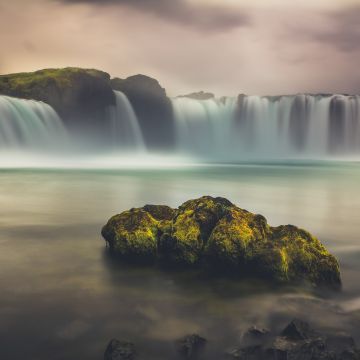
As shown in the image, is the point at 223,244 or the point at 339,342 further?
the point at 223,244

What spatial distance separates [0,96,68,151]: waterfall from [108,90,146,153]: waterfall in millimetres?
10289

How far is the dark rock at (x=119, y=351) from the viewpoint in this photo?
4293 mm

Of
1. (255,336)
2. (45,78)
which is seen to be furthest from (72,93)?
(255,336)

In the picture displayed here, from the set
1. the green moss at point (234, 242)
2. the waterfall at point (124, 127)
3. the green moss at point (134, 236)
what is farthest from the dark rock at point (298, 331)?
the waterfall at point (124, 127)

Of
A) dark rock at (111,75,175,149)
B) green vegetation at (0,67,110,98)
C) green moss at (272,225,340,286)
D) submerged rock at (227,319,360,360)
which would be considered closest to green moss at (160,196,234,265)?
green moss at (272,225,340,286)

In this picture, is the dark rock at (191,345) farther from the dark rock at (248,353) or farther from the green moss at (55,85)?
the green moss at (55,85)

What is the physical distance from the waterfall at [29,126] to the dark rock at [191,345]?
43864mm

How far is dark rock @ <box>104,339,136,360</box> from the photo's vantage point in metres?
4.29

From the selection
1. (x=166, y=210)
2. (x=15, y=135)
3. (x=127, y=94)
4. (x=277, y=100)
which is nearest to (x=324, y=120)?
(x=277, y=100)

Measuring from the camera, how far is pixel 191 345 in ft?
15.2

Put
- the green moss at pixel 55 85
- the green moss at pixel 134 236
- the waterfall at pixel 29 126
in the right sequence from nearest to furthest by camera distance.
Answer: the green moss at pixel 134 236 → the waterfall at pixel 29 126 → the green moss at pixel 55 85

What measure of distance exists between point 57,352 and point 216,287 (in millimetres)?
2714

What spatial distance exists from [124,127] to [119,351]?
60688mm

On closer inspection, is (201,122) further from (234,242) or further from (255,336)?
(255,336)
